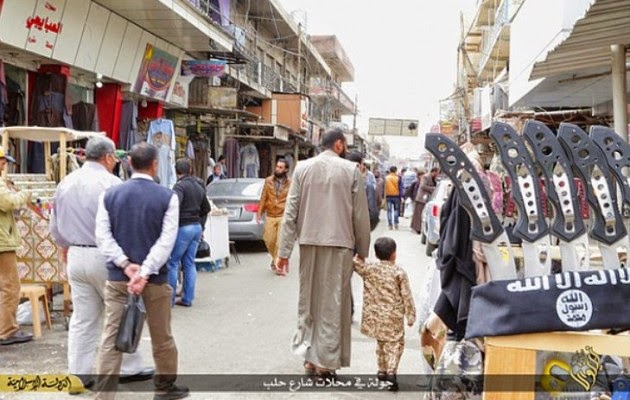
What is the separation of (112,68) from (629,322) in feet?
40.2

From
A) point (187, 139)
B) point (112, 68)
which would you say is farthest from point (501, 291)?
point (187, 139)

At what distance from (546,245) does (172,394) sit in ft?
10.2

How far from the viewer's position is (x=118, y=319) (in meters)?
4.42

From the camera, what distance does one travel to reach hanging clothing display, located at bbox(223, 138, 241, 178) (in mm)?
22047

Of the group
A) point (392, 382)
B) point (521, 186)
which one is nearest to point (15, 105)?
point (392, 382)

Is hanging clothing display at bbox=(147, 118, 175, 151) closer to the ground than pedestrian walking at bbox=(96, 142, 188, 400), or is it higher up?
higher up

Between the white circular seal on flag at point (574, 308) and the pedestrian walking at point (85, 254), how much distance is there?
343 cm

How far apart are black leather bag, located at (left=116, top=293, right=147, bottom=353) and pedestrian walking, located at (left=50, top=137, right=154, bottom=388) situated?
62 cm

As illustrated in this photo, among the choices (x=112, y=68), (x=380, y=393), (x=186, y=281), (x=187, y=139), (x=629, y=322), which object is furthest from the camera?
(x=187, y=139)

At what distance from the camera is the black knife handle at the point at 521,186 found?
2.64m

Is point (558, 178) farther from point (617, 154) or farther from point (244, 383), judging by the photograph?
point (244, 383)

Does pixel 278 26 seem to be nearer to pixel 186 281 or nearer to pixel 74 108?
pixel 74 108

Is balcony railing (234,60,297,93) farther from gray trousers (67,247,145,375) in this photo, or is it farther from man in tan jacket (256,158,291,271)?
gray trousers (67,247,145,375)

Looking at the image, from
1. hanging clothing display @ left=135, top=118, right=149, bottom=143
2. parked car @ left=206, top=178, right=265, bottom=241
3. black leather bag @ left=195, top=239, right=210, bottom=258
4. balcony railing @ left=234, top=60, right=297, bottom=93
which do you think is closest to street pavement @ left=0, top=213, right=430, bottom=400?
black leather bag @ left=195, top=239, right=210, bottom=258
